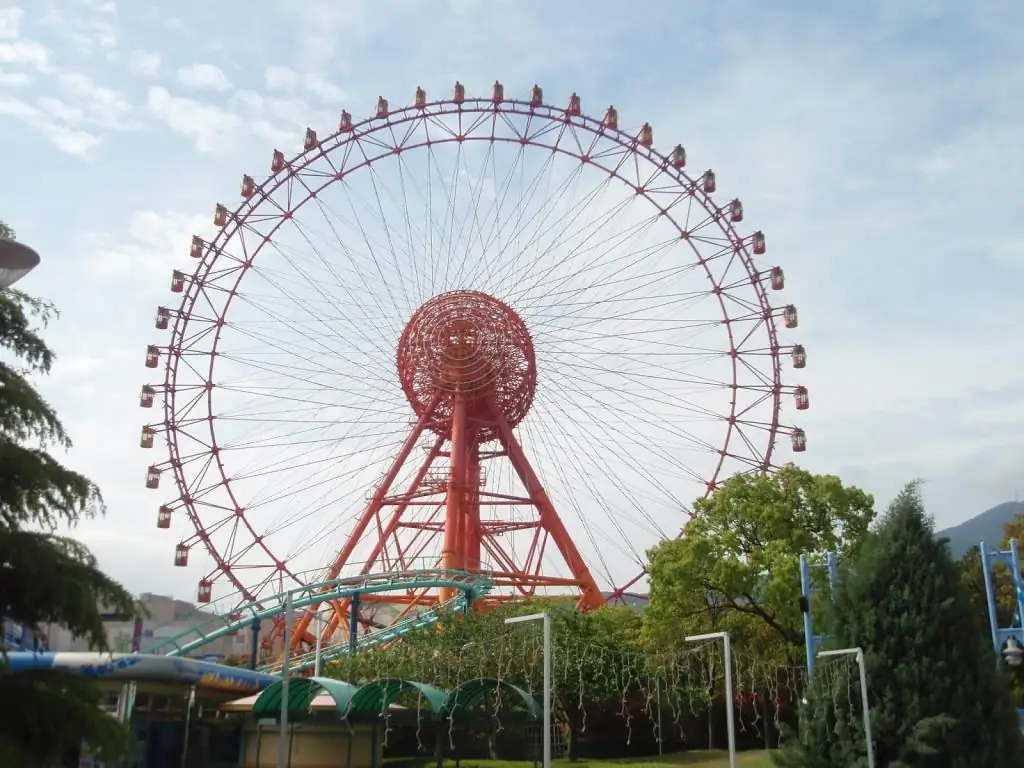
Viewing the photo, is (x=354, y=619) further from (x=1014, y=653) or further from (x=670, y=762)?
(x=1014, y=653)

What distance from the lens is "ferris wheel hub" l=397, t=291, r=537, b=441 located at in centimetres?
3712

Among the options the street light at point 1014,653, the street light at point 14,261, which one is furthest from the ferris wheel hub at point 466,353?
the street light at point 14,261

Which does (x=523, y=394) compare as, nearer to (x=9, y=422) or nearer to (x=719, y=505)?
(x=719, y=505)

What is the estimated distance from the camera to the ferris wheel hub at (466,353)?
3712cm

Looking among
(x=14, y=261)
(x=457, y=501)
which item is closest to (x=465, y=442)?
(x=457, y=501)

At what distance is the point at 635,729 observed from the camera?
1401 inches

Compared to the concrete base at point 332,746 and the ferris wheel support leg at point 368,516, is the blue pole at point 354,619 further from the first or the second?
the concrete base at point 332,746

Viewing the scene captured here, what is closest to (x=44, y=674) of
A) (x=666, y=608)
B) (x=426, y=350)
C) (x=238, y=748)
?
(x=238, y=748)

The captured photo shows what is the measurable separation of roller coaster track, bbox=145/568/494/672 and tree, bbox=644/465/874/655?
27.2 ft

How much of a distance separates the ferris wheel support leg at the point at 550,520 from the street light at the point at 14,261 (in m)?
25.9

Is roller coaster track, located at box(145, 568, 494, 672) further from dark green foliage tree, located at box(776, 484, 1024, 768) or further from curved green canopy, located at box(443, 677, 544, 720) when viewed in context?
dark green foliage tree, located at box(776, 484, 1024, 768)

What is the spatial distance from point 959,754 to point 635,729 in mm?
20405

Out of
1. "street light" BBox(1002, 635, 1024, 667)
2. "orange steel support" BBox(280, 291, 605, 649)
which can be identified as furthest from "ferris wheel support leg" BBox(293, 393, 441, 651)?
"street light" BBox(1002, 635, 1024, 667)

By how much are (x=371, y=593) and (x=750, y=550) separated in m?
13.9
